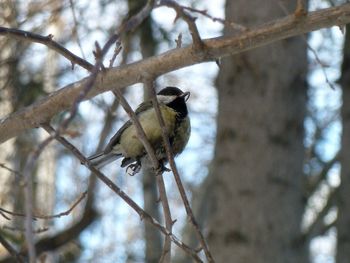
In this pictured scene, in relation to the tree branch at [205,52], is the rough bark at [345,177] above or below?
above

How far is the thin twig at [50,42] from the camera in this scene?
96.1 inches

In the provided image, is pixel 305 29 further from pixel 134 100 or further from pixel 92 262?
pixel 92 262

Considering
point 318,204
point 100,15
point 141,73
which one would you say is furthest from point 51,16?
point 318,204

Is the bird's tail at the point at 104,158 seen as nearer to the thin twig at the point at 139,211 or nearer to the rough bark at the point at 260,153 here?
the thin twig at the point at 139,211

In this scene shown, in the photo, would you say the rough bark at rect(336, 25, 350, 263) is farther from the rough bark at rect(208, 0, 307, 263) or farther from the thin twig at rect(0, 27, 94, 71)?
the thin twig at rect(0, 27, 94, 71)

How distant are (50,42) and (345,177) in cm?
385

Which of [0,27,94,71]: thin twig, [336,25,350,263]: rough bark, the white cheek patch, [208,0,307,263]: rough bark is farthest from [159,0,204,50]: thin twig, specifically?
[336,25,350,263]: rough bark

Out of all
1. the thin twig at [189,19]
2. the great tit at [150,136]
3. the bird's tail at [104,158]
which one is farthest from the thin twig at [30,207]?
the bird's tail at [104,158]

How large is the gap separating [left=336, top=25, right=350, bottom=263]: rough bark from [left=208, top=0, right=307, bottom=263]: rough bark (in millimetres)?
421

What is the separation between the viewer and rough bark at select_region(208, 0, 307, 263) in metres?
5.11

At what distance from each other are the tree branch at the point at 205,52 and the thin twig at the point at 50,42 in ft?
0.22

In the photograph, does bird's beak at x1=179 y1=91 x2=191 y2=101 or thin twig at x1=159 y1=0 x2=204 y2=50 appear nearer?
thin twig at x1=159 y1=0 x2=204 y2=50

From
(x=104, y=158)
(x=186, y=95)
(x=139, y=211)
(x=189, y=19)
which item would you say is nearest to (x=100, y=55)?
(x=189, y=19)

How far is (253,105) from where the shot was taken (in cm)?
535
